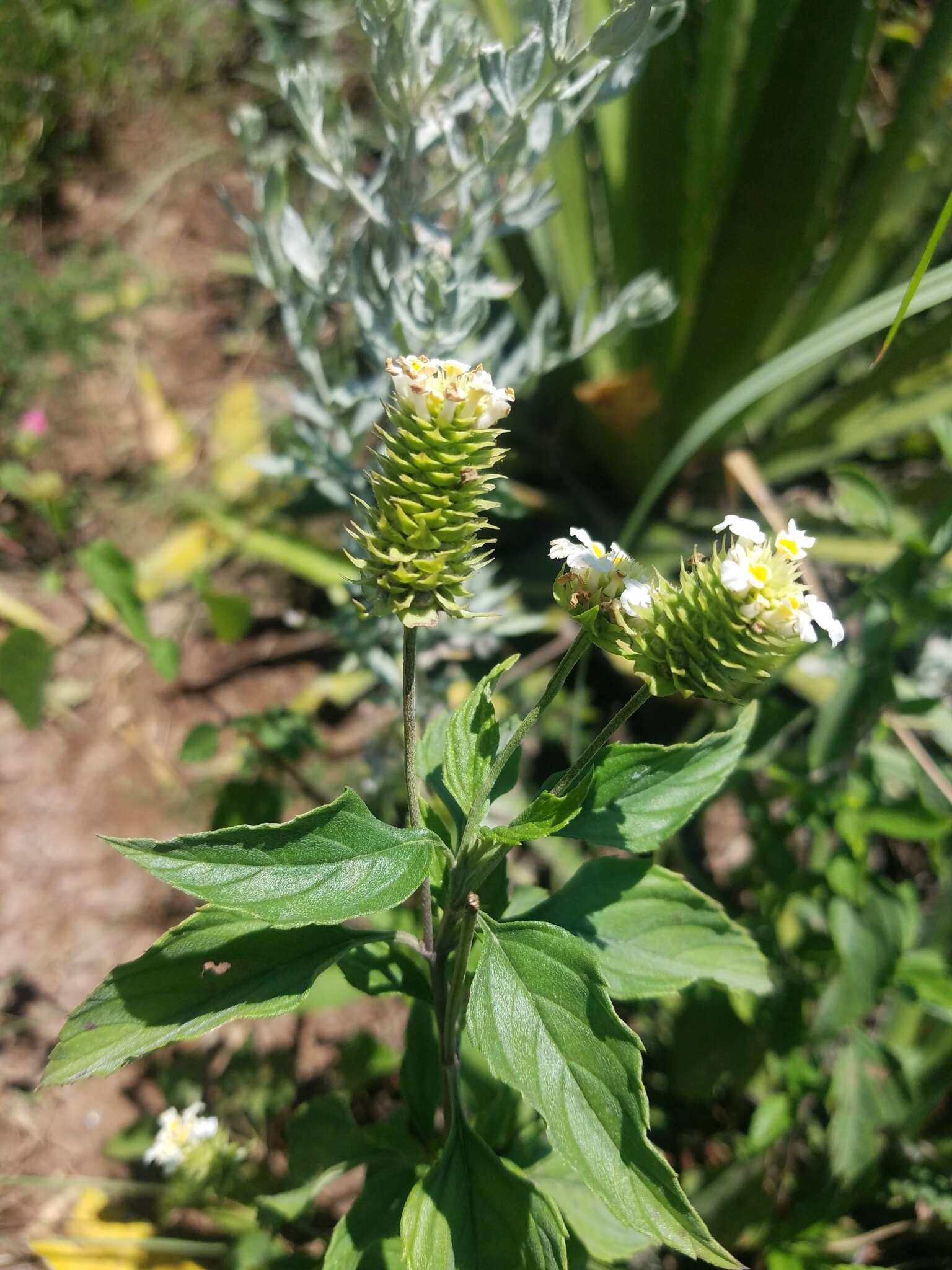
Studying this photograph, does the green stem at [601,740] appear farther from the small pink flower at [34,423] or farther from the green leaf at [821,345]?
the small pink flower at [34,423]

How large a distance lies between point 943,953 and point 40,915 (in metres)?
2.04

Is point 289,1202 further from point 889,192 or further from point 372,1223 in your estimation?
point 889,192

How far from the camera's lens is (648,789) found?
1040 millimetres

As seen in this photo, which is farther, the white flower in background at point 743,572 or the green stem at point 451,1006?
the green stem at point 451,1006

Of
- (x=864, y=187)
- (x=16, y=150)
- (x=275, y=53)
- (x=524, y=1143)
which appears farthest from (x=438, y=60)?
→ (x=16, y=150)

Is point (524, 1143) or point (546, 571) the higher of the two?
point (546, 571)

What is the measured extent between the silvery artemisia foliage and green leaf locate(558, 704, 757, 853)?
0.77 meters

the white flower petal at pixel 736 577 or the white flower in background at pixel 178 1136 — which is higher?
the white flower petal at pixel 736 577

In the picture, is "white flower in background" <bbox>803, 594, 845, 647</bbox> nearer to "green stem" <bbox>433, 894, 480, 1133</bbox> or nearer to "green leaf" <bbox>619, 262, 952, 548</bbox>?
"green stem" <bbox>433, 894, 480, 1133</bbox>

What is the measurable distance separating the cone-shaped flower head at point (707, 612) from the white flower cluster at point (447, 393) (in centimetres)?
15

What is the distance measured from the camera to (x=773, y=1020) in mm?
1637

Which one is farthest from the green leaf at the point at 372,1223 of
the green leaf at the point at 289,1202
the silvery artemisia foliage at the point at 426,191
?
the silvery artemisia foliage at the point at 426,191

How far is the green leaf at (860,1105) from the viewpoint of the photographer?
159 cm

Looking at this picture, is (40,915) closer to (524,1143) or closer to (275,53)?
(524,1143)
